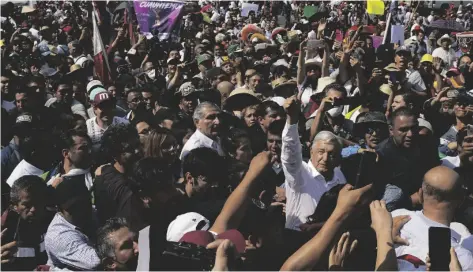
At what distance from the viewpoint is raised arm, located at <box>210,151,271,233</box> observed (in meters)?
2.81

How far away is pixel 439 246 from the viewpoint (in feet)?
6.40

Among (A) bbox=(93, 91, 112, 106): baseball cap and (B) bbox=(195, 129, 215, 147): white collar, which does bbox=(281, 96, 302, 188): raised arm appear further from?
(A) bbox=(93, 91, 112, 106): baseball cap

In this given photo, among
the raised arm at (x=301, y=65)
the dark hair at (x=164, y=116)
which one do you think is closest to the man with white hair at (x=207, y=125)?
the dark hair at (x=164, y=116)

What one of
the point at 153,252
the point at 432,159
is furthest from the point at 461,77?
the point at 153,252

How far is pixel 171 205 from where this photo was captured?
3158 millimetres

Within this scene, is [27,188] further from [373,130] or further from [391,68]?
[391,68]

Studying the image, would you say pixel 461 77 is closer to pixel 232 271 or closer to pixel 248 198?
pixel 248 198

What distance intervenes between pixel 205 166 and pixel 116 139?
3.01 ft

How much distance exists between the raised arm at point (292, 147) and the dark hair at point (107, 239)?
95cm

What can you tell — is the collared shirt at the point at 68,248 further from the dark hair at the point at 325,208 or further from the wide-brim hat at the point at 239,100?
the wide-brim hat at the point at 239,100

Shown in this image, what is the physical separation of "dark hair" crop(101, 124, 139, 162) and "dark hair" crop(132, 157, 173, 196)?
761mm

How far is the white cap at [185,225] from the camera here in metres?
2.86

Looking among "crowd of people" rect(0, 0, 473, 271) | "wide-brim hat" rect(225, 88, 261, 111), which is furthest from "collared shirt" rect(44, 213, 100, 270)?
"wide-brim hat" rect(225, 88, 261, 111)

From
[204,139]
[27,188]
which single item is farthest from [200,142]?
[27,188]
